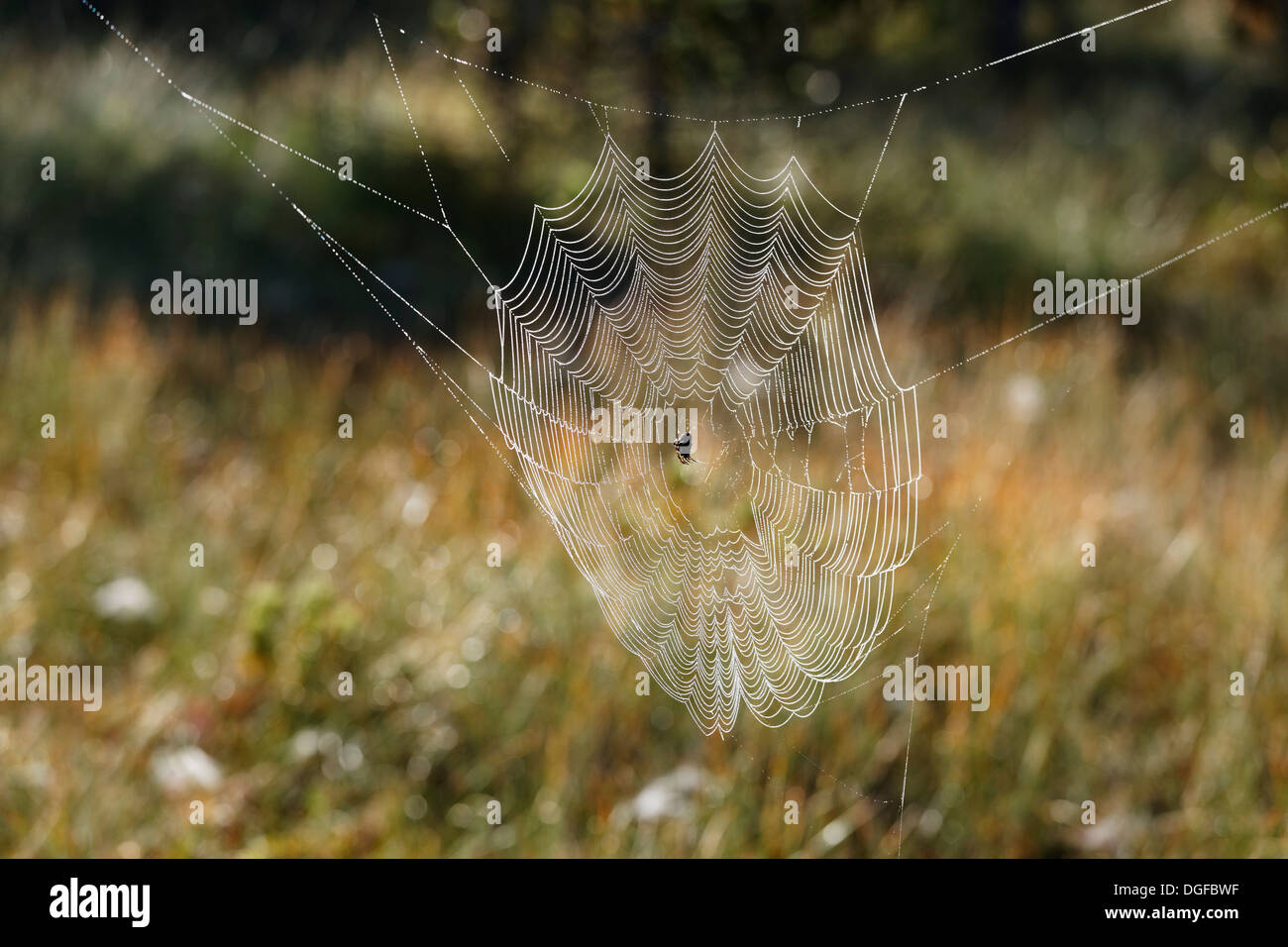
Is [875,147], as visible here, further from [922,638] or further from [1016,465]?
[922,638]

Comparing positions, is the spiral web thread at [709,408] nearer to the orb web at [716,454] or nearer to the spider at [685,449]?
the orb web at [716,454]

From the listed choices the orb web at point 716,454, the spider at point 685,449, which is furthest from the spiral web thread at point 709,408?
the spider at point 685,449

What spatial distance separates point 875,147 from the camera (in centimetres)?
748

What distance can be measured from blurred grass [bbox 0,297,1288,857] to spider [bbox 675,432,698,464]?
0.64 metres

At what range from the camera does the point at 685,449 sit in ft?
7.64

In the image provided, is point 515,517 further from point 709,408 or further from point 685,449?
point 685,449

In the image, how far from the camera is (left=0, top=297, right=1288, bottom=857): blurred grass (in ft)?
8.23

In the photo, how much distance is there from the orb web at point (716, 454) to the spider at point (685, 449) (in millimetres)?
177

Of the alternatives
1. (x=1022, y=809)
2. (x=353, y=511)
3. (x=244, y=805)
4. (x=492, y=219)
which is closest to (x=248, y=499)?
(x=353, y=511)

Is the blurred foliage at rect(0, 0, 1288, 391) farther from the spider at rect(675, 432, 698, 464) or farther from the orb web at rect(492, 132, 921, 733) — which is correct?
the spider at rect(675, 432, 698, 464)

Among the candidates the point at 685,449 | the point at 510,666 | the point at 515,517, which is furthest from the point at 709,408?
the point at 685,449

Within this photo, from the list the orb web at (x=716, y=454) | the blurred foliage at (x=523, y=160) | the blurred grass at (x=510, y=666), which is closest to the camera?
the blurred grass at (x=510, y=666)

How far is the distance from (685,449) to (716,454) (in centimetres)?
64

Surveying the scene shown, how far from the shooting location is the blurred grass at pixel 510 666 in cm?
251
